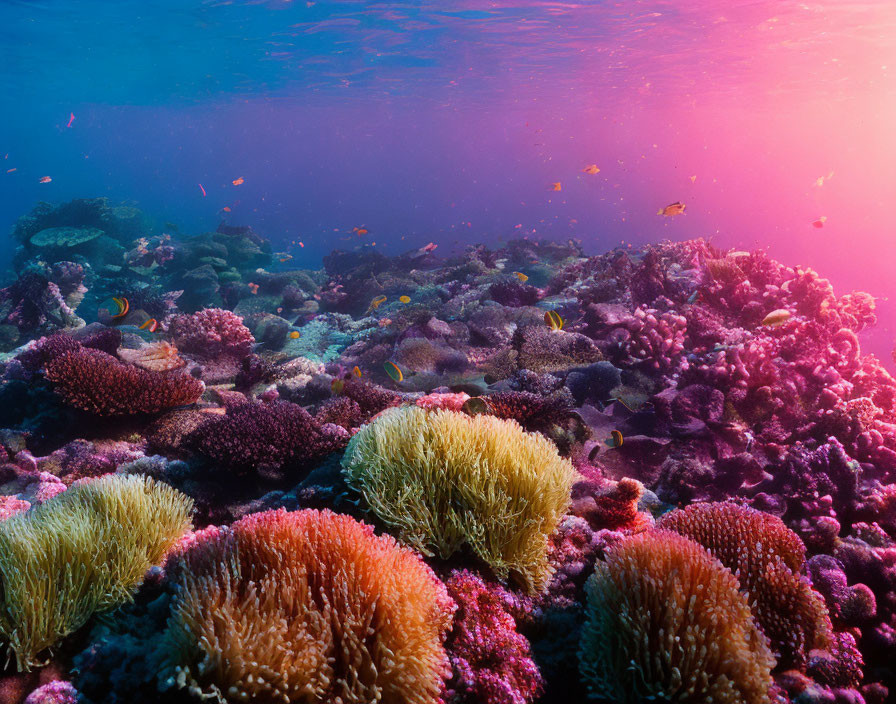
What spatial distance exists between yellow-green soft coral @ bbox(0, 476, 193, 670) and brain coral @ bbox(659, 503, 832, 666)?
12.6 ft

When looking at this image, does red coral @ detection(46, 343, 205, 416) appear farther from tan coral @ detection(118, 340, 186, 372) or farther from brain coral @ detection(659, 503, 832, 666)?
brain coral @ detection(659, 503, 832, 666)

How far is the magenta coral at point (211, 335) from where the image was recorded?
10.0 m

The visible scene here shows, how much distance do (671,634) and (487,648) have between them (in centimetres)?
106

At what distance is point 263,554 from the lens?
263 cm

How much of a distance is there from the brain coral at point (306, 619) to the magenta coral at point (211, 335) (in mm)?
8195

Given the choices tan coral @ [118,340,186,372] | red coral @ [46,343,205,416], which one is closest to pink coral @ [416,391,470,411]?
red coral @ [46,343,205,416]

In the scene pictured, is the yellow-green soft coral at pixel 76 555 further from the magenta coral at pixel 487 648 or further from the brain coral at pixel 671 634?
the brain coral at pixel 671 634

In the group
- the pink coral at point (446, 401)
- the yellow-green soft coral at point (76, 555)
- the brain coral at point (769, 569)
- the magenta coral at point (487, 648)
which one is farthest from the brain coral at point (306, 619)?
the pink coral at point (446, 401)

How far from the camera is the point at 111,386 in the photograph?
602 cm

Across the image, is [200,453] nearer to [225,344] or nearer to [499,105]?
[225,344]

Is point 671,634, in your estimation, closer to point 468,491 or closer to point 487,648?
point 487,648

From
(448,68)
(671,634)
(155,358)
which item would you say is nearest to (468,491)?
(671,634)

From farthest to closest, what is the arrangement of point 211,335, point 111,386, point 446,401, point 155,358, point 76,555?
point 211,335, point 155,358, point 111,386, point 446,401, point 76,555

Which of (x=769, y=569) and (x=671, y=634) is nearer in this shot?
(x=671, y=634)
